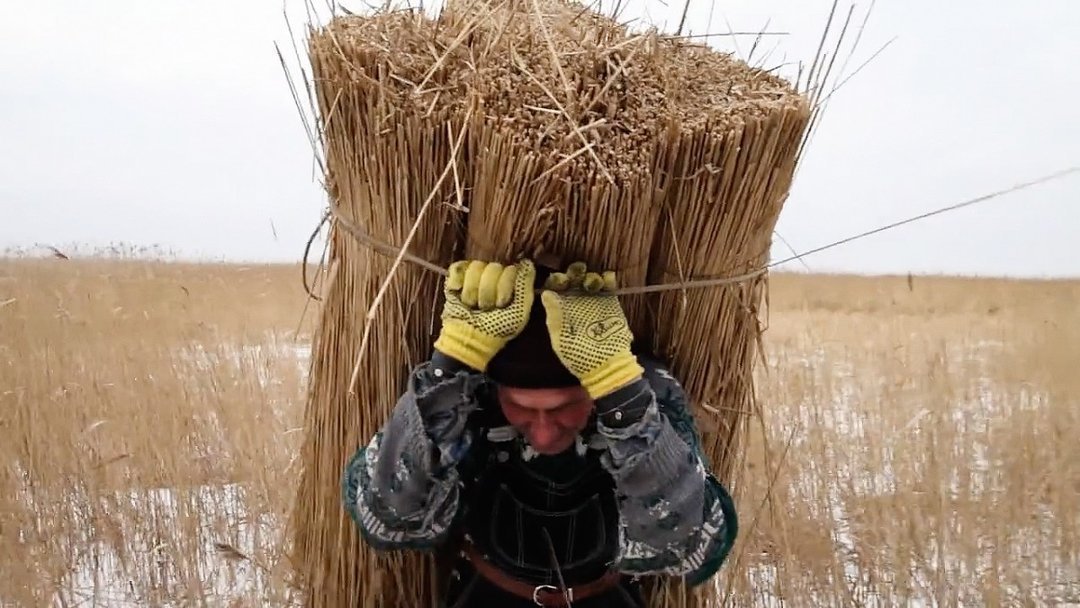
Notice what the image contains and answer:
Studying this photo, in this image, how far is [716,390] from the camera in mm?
1308

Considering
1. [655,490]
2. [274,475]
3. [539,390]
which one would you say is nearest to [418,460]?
[539,390]

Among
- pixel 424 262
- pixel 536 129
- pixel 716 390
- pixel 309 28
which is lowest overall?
pixel 716 390

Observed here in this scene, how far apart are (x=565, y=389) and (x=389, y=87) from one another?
0.46 meters

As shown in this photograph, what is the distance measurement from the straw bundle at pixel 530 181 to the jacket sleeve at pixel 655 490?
0.19 meters

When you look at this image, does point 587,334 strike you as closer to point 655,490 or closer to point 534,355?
point 534,355

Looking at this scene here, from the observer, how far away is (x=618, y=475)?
3.48 ft

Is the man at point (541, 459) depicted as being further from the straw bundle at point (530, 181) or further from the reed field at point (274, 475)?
the reed field at point (274, 475)

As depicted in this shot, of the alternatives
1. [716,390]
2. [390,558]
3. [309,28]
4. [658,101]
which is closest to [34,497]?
[390,558]

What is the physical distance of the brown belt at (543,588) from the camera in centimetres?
124

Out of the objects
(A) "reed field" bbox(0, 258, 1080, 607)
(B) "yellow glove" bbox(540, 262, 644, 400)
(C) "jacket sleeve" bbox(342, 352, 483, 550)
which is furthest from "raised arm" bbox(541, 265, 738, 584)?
(A) "reed field" bbox(0, 258, 1080, 607)

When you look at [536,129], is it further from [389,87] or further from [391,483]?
[391,483]

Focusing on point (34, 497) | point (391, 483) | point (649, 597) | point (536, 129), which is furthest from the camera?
point (34, 497)

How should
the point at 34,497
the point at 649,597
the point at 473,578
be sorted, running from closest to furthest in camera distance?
the point at 473,578 < the point at 649,597 < the point at 34,497

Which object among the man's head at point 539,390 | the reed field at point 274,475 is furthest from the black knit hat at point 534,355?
the reed field at point 274,475
